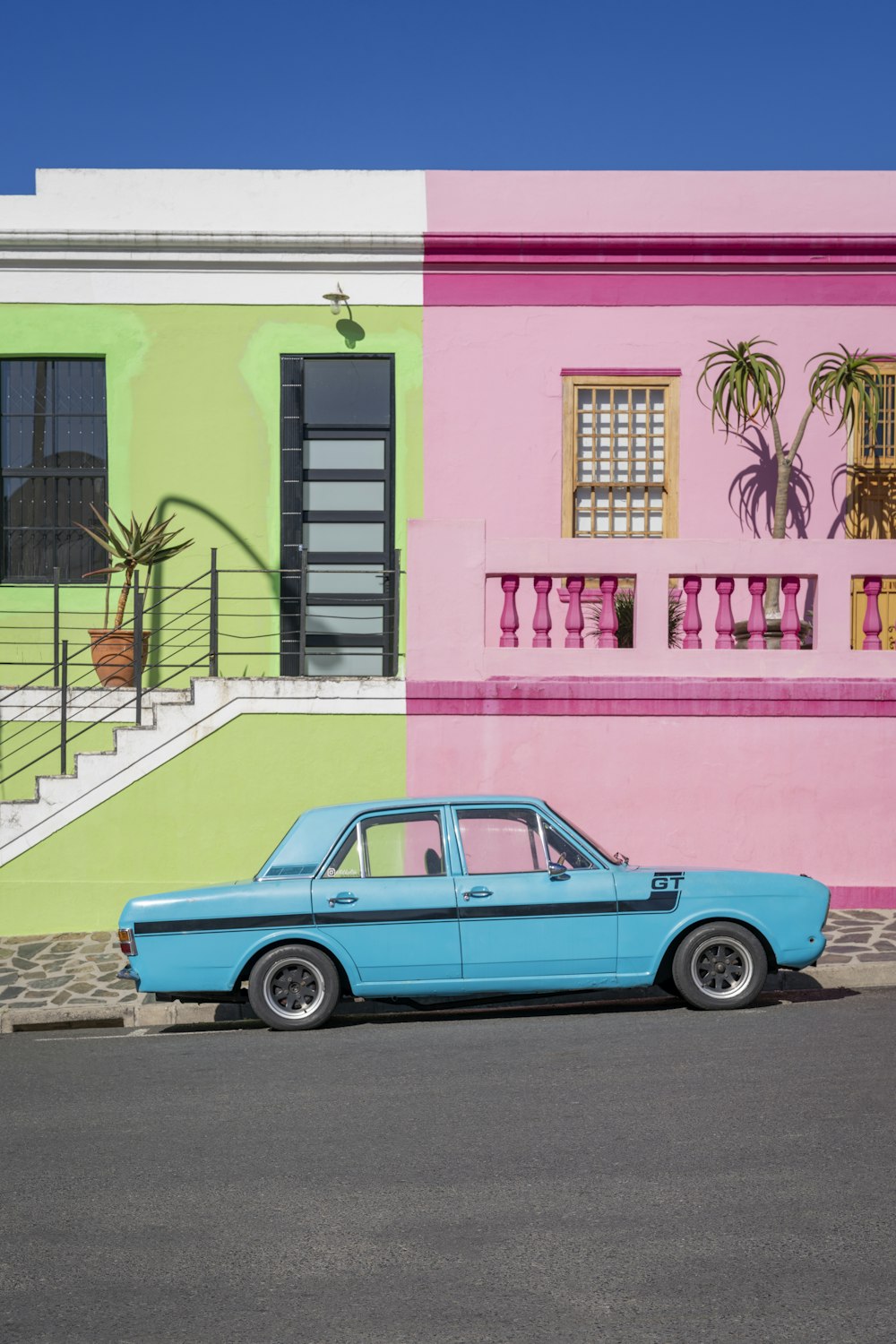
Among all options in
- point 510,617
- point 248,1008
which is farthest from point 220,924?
point 510,617

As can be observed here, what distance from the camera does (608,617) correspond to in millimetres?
11820

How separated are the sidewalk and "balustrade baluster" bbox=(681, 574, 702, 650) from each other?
99.7 inches

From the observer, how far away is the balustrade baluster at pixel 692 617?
38.7ft

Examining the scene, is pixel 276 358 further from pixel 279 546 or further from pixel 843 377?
pixel 843 377

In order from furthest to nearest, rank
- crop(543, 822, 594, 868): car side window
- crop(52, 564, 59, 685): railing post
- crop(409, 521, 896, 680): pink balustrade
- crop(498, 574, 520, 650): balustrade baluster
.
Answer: crop(52, 564, 59, 685): railing post
crop(498, 574, 520, 650): balustrade baluster
crop(409, 521, 896, 680): pink balustrade
crop(543, 822, 594, 868): car side window

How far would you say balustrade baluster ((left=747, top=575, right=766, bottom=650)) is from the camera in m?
11.7

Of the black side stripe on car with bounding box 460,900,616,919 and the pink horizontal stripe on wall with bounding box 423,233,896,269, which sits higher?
the pink horizontal stripe on wall with bounding box 423,233,896,269

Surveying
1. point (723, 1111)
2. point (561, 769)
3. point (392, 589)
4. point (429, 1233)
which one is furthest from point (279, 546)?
point (429, 1233)

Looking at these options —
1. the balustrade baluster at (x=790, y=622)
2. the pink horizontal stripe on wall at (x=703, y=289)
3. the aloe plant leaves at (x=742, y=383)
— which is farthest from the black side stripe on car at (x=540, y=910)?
the pink horizontal stripe on wall at (x=703, y=289)

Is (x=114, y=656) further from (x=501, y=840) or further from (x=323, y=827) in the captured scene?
(x=501, y=840)

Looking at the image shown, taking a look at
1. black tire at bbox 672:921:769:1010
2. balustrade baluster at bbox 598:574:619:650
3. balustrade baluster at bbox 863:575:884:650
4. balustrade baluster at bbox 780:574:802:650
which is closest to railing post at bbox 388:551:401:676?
balustrade baluster at bbox 598:574:619:650

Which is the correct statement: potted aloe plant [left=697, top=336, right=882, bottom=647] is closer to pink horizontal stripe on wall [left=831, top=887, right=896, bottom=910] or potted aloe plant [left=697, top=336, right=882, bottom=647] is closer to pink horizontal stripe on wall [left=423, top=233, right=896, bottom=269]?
pink horizontal stripe on wall [left=423, top=233, right=896, bottom=269]

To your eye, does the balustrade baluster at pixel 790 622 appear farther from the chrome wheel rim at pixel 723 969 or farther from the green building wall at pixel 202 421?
the green building wall at pixel 202 421

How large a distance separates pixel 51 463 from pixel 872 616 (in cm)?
820
